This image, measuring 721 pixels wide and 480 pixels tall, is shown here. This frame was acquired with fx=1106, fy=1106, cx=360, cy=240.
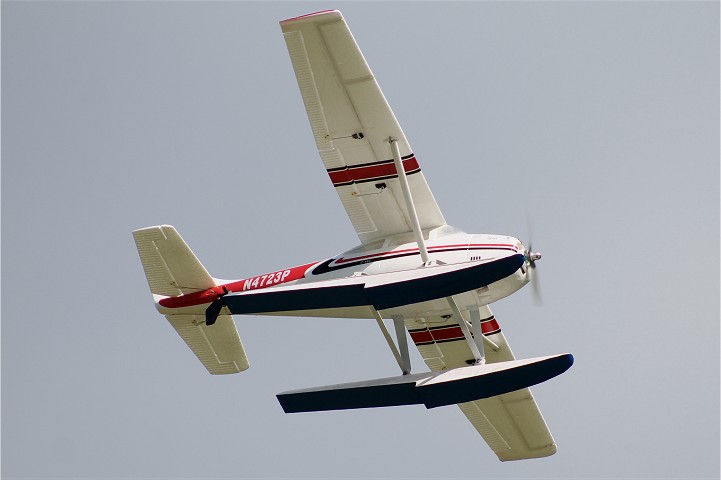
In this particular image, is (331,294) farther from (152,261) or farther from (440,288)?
(152,261)

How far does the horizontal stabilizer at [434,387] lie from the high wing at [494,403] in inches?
120

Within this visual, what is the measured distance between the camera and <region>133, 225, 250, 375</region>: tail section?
1867 centimetres

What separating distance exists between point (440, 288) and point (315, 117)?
335 cm

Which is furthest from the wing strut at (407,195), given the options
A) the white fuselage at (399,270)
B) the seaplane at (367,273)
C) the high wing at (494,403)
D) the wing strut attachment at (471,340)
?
the high wing at (494,403)

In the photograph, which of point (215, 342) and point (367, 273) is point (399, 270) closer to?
point (367, 273)

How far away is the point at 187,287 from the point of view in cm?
1916

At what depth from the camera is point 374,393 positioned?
683 inches

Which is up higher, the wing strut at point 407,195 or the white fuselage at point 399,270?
the wing strut at point 407,195

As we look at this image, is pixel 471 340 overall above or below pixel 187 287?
below

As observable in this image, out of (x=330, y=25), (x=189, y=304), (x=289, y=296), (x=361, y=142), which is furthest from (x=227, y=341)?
(x=330, y=25)

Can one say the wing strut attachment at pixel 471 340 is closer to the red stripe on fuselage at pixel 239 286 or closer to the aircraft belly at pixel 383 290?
the aircraft belly at pixel 383 290

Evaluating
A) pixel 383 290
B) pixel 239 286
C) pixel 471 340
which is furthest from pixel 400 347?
pixel 239 286

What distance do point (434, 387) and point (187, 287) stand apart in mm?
4938

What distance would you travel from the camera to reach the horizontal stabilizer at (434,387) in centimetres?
1653
